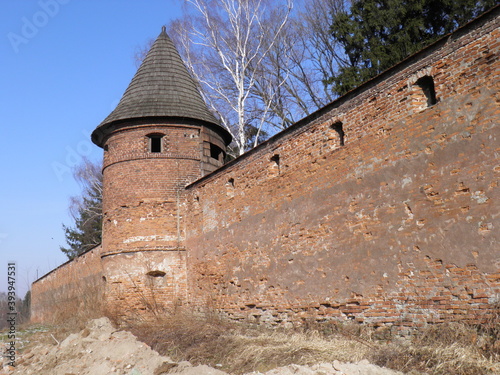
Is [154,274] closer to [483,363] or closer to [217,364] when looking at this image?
[217,364]

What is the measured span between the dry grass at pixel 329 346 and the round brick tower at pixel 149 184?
2703 mm

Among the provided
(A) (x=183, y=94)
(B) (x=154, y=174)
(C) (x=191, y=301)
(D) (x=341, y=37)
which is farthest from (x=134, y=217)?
(D) (x=341, y=37)

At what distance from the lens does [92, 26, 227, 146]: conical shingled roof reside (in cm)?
1377

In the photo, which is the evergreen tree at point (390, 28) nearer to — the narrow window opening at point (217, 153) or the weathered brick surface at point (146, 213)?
the narrow window opening at point (217, 153)

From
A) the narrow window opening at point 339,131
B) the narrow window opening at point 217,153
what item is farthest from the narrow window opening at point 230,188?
the narrow window opening at point 339,131

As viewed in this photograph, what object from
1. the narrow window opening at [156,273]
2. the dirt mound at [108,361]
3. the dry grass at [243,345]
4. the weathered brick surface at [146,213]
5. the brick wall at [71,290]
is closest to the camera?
the dirt mound at [108,361]

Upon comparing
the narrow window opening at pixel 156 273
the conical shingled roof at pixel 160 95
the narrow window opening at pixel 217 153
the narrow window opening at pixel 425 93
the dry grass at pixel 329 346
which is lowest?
the dry grass at pixel 329 346

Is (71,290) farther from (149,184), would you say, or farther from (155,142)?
(155,142)

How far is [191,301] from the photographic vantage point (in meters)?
12.7

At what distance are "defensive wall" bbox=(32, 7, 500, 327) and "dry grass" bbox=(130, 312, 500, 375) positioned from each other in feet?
0.91

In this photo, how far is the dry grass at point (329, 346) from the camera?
557cm

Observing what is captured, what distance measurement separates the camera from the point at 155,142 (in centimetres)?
1413

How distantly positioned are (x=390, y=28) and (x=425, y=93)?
32.5ft

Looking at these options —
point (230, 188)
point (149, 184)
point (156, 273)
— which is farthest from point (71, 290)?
point (230, 188)
